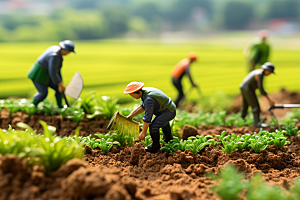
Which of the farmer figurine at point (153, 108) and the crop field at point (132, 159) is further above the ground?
the farmer figurine at point (153, 108)

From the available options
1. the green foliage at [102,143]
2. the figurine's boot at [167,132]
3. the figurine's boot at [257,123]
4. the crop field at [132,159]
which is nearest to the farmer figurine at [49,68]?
the crop field at [132,159]

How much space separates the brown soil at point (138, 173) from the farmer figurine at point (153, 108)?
26 centimetres

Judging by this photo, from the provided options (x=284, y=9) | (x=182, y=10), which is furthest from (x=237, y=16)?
(x=182, y=10)

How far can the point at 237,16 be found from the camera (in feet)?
266

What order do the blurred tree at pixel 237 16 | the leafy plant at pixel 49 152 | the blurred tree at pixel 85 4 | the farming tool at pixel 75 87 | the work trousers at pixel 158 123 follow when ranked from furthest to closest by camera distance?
the blurred tree at pixel 85 4, the blurred tree at pixel 237 16, the farming tool at pixel 75 87, the work trousers at pixel 158 123, the leafy plant at pixel 49 152

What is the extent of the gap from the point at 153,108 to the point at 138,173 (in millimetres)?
974

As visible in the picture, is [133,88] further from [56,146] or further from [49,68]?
[49,68]

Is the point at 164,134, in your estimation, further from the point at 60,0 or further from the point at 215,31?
the point at 60,0

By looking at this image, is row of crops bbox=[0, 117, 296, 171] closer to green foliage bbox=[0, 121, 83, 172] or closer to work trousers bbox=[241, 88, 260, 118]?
green foliage bbox=[0, 121, 83, 172]

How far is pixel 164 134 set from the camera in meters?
5.16

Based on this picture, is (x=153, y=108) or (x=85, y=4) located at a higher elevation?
(x=85, y=4)

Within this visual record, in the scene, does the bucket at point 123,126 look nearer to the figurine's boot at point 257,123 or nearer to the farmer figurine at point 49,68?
the farmer figurine at point 49,68

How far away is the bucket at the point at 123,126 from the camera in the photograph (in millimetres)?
4703

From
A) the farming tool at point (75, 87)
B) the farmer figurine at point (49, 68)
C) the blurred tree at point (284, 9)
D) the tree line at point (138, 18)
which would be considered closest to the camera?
the farming tool at point (75, 87)
